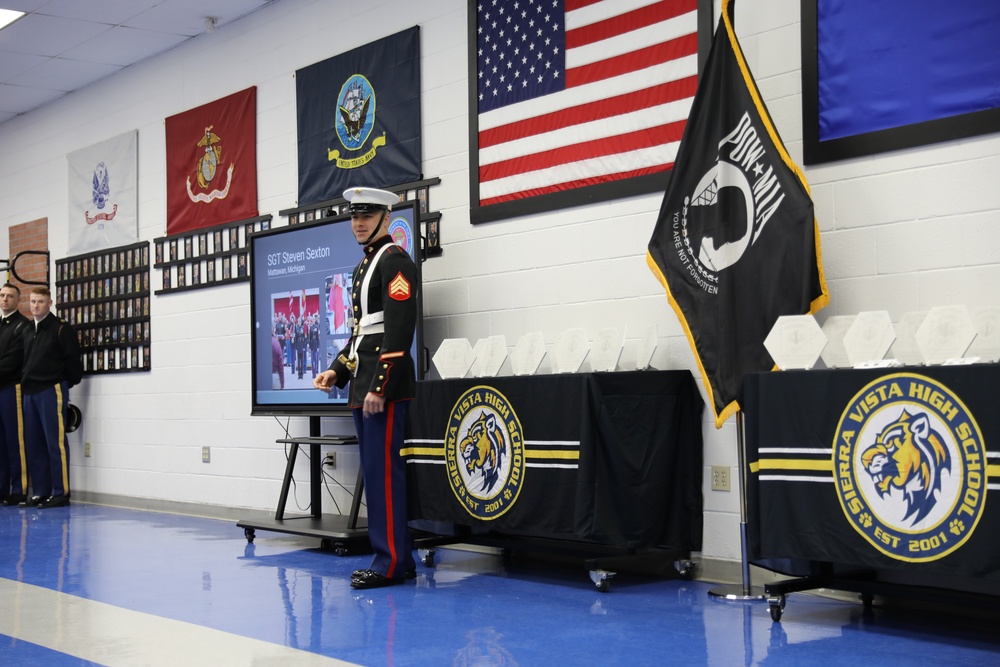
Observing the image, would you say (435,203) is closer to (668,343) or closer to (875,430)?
(668,343)

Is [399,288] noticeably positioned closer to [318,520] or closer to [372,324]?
[372,324]

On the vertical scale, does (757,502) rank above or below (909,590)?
above

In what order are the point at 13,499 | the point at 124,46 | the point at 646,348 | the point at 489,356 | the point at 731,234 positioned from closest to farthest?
the point at 731,234 < the point at 646,348 < the point at 489,356 < the point at 124,46 < the point at 13,499

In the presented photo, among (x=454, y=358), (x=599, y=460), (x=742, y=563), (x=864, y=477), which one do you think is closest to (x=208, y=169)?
(x=454, y=358)

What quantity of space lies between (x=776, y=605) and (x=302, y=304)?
128 inches

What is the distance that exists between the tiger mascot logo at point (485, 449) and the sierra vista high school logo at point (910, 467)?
153 cm

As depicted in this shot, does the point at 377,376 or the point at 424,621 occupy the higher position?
the point at 377,376

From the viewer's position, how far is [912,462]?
3.13 m

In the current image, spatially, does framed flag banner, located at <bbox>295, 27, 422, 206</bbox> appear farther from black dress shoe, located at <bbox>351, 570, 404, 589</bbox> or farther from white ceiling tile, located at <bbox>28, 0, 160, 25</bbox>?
black dress shoe, located at <bbox>351, 570, 404, 589</bbox>

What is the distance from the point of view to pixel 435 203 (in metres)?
5.63

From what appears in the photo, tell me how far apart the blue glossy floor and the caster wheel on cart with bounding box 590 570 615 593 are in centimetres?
4

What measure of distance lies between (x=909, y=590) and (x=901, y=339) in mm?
788

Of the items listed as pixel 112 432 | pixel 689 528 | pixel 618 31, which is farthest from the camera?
pixel 112 432

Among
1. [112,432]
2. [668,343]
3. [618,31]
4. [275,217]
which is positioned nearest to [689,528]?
[668,343]
